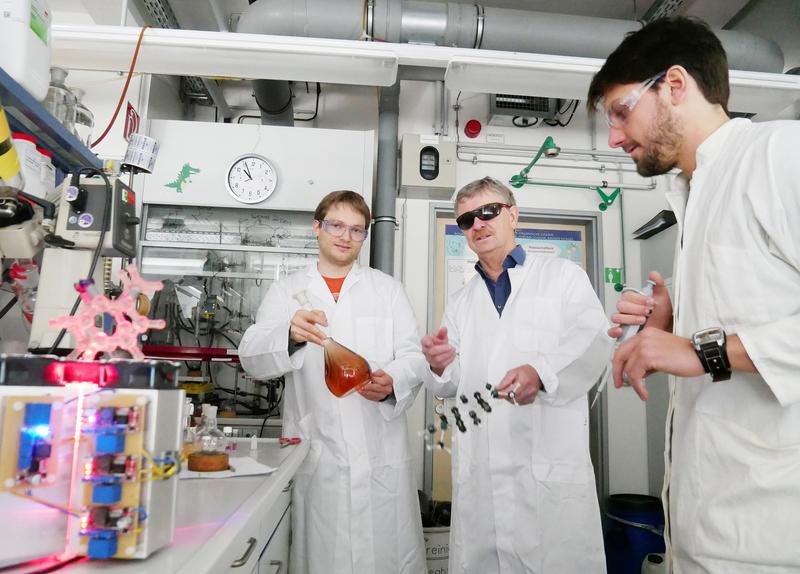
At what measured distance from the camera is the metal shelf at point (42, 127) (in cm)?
112

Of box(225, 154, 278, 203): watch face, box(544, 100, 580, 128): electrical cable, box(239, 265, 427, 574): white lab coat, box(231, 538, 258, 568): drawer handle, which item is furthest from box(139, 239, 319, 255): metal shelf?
box(231, 538, 258, 568): drawer handle

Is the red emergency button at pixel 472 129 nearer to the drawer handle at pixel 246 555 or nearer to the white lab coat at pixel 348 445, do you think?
the white lab coat at pixel 348 445

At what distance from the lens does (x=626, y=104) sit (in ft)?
3.79

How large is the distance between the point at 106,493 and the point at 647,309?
1046 mm

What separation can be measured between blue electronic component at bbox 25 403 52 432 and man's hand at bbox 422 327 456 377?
1.11 m

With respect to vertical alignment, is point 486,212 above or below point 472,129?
below

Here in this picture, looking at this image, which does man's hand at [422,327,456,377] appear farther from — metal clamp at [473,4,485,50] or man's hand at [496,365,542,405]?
metal clamp at [473,4,485,50]

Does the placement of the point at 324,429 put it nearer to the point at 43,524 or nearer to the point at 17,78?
the point at 43,524

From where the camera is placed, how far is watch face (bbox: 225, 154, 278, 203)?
2.94m

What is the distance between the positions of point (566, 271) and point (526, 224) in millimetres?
1912

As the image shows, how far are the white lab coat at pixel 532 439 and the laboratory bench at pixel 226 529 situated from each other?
2.01ft

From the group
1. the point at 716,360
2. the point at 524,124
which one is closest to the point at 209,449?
the point at 716,360

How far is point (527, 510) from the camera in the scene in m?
1.65

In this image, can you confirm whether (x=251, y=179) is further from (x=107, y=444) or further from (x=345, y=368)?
(x=107, y=444)
